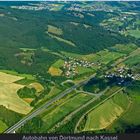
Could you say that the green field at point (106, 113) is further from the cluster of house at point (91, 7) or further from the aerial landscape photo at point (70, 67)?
the cluster of house at point (91, 7)

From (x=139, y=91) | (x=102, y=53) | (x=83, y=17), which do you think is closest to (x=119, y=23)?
(x=83, y=17)

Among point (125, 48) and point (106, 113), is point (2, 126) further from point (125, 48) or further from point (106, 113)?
point (125, 48)

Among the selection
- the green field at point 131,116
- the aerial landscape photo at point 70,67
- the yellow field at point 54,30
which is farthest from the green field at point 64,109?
the yellow field at point 54,30

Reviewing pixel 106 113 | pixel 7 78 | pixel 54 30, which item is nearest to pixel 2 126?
pixel 106 113

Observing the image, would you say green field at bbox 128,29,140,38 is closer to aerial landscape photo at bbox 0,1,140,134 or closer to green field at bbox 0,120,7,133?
aerial landscape photo at bbox 0,1,140,134

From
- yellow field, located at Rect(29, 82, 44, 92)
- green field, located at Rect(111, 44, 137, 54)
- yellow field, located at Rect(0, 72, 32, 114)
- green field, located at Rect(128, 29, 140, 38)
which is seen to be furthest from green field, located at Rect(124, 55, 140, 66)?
yellow field, located at Rect(0, 72, 32, 114)

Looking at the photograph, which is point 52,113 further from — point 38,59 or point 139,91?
point 38,59

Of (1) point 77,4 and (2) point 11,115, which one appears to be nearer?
(2) point 11,115
